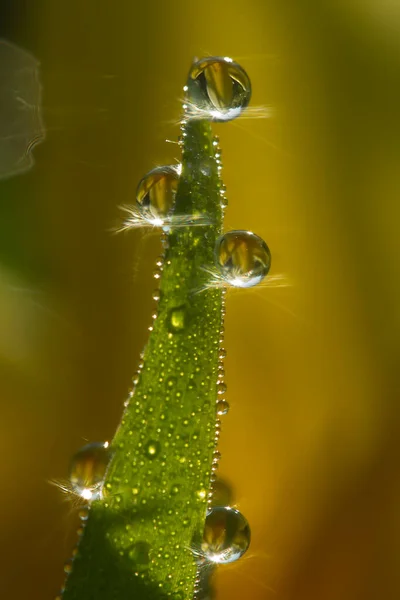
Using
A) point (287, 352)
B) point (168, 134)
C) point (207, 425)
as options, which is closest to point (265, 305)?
point (287, 352)

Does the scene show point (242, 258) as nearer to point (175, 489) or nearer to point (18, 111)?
point (175, 489)

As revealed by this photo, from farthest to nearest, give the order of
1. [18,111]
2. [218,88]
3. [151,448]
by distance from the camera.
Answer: [18,111], [218,88], [151,448]

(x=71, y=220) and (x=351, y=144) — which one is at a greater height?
(x=351, y=144)

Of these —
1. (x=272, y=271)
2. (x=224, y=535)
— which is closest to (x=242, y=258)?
(x=224, y=535)

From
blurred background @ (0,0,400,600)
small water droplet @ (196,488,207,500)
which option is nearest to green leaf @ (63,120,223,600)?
small water droplet @ (196,488,207,500)

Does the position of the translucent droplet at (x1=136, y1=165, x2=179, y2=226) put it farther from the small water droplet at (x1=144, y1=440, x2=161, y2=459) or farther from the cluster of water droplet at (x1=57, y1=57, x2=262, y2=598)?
the small water droplet at (x1=144, y1=440, x2=161, y2=459)

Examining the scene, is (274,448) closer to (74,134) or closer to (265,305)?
(265,305)

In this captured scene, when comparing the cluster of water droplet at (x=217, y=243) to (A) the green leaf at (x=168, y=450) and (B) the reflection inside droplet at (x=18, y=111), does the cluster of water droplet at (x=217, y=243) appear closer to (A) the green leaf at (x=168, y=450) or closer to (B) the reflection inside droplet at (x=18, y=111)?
(A) the green leaf at (x=168, y=450)
